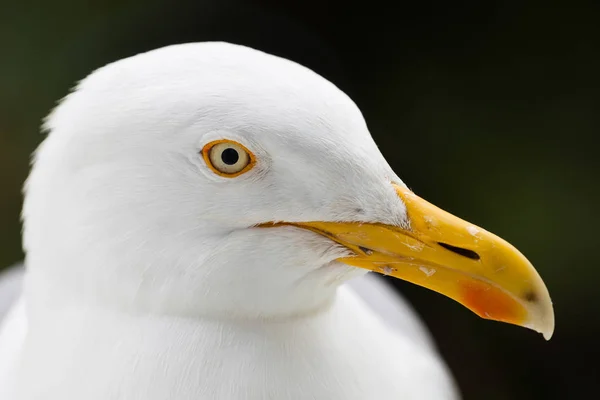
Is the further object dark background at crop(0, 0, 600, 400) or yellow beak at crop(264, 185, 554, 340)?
dark background at crop(0, 0, 600, 400)

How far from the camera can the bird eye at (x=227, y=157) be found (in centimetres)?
63

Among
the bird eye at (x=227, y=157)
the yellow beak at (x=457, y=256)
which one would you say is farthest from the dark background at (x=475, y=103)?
the bird eye at (x=227, y=157)

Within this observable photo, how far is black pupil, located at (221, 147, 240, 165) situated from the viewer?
63cm

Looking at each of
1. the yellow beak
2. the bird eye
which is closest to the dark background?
the yellow beak

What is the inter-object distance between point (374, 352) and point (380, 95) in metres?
0.93

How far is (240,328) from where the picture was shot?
713 mm

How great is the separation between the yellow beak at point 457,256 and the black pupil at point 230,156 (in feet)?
0.24

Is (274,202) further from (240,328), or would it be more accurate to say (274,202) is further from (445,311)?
(445,311)

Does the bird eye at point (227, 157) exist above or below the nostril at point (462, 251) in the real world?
above

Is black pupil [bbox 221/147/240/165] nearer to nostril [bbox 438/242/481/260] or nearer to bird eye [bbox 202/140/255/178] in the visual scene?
bird eye [bbox 202/140/255/178]

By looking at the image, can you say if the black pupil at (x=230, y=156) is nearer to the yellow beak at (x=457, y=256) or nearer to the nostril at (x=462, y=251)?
the yellow beak at (x=457, y=256)

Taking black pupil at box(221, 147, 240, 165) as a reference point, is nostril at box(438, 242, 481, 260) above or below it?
below

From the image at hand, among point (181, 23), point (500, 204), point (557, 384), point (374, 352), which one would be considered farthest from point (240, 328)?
point (181, 23)

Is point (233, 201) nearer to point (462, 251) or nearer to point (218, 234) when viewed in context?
point (218, 234)
